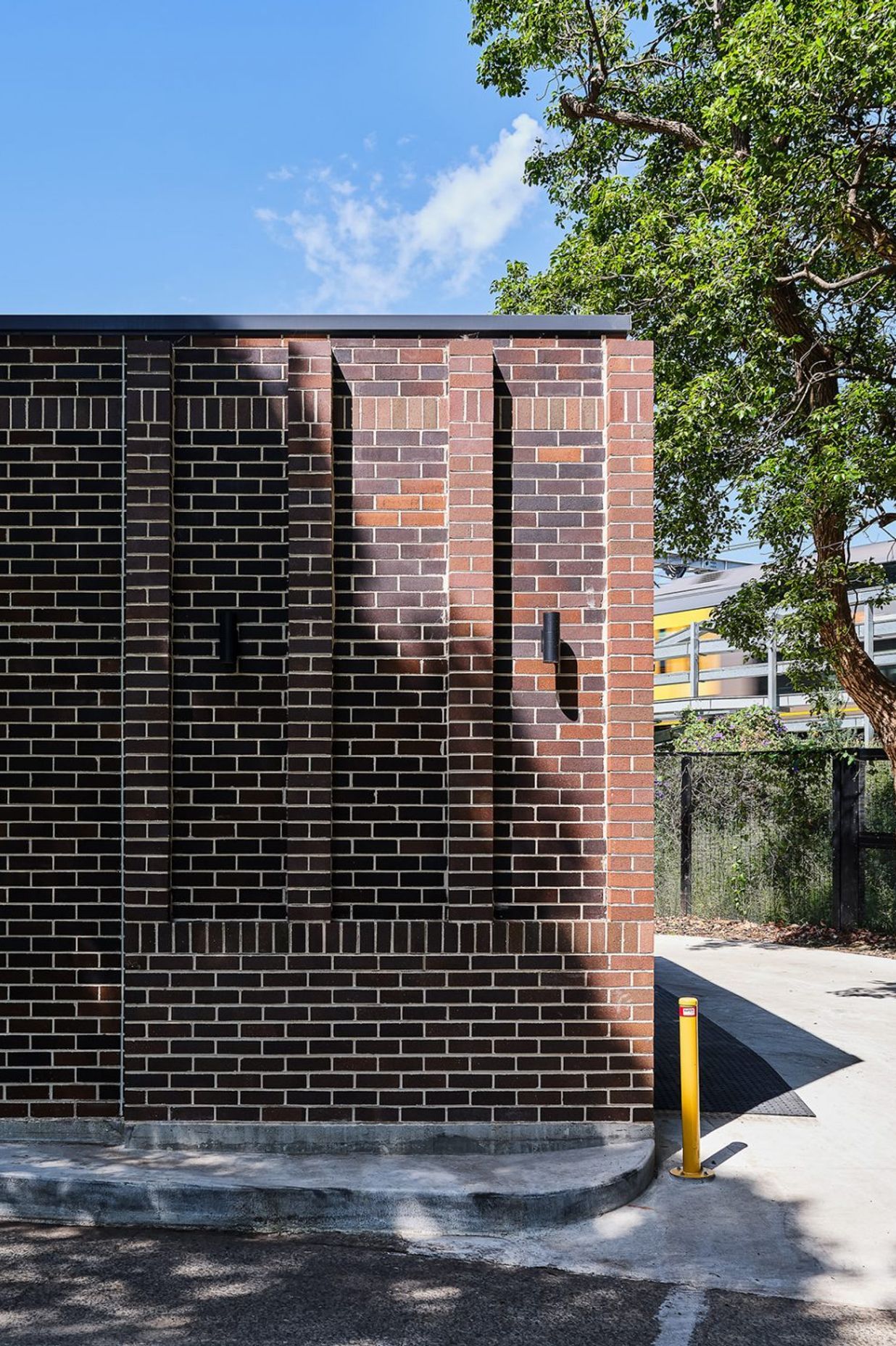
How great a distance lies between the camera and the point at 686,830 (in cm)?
1598

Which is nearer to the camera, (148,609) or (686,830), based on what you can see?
(148,609)

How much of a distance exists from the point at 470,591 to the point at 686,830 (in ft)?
34.4

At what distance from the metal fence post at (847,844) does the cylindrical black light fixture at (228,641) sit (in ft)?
32.9

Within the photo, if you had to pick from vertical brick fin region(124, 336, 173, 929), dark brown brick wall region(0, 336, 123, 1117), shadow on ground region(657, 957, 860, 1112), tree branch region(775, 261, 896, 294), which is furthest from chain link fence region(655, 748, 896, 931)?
dark brown brick wall region(0, 336, 123, 1117)

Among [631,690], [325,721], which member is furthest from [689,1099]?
[325,721]

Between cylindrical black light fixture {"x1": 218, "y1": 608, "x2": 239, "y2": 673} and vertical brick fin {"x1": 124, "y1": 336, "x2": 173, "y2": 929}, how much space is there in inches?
11.5

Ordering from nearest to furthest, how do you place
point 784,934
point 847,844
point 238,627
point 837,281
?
point 238,627, point 837,281, point 847,844, point 784,934

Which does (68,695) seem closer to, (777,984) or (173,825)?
(173,825)

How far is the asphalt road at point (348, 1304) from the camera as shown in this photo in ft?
14.2

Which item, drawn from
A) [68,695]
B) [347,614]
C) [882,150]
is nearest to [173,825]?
[68,695]

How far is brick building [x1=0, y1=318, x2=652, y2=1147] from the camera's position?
6.21 m

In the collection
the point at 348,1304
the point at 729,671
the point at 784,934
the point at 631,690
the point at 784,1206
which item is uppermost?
the point at 729,671

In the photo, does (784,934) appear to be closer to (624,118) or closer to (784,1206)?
(784,1206)

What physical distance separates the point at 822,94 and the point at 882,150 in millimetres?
1398
